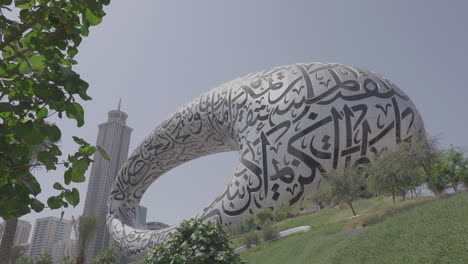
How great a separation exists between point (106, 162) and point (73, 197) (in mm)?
91493

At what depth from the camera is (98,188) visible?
87062mm

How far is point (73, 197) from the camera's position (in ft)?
6.88

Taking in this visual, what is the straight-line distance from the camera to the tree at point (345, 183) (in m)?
14.9

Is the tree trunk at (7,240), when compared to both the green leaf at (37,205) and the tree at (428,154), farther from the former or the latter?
the tree at (428,154)

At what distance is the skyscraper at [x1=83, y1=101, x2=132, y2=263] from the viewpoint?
86969 millimetres

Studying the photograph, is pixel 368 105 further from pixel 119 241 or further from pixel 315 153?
pixel 119 241

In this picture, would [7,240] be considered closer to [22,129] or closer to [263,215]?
[263,215]

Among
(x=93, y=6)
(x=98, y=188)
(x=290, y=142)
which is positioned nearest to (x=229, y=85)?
(x=290, y=142)

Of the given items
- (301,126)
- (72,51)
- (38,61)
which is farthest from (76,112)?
(301,126)

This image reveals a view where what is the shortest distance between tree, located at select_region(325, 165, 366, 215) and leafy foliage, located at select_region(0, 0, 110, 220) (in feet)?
45.3

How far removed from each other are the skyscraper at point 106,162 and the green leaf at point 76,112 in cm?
8482

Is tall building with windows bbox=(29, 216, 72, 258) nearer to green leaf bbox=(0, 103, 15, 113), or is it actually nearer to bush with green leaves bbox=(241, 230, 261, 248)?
bush with green leaves bbox=(241, 230, 261, 248)

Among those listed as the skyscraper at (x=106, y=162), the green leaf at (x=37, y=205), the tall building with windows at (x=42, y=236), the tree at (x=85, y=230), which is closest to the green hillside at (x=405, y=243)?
the green leaf at (x=37, y=205)

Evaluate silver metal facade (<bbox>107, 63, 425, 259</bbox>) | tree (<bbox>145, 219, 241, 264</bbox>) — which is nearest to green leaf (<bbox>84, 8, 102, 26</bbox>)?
tree (<bbox>145, 219, 241, 264</bbox>)
